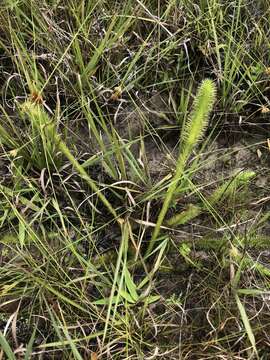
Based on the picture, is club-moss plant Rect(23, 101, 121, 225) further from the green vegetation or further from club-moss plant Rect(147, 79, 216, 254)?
club-moss plant Rect(147, 79, 216, 254)

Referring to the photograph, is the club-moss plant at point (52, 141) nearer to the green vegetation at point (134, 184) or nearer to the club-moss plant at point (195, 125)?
the green vegetation at point (134, 184)

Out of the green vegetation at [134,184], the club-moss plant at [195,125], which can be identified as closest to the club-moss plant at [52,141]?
the green vegetation at [134,184]

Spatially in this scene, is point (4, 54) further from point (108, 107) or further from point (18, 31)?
point (108, 107)

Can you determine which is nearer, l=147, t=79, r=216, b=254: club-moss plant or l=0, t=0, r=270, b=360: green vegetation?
l=147, t=79, r=216, b=254: club-moss plant

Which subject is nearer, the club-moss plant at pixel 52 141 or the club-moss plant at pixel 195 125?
the club-moss plant at pixel 195 125

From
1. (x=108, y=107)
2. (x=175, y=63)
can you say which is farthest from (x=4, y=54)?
(x=175, y=63)

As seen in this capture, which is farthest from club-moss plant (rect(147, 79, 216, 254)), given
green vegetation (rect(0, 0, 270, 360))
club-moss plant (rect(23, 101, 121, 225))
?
club-moss plant (rect(23, 101, 121, 225))

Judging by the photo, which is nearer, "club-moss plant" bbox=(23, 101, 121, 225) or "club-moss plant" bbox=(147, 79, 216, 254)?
"club-moss plant" bbox=(147, 79, 216, 254)
